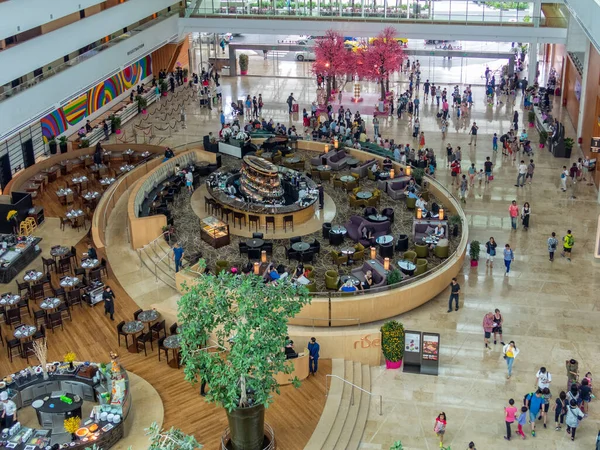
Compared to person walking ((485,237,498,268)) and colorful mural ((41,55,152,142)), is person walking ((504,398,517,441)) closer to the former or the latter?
person walking ((485,237,498,268))

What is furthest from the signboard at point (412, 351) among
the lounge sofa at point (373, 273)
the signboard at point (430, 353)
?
the lounge sofa at point (373, 273)

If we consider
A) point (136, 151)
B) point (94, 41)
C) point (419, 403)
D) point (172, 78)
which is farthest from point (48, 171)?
point (419, 403)

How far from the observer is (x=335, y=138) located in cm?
3566

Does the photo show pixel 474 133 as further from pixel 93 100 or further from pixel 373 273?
pixel 93 100

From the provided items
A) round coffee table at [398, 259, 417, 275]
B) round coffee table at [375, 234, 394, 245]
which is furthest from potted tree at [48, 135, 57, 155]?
round coffee table at [398, 259, 417, 275]

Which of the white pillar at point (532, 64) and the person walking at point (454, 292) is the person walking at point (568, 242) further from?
the white pillar at point (532, 64)

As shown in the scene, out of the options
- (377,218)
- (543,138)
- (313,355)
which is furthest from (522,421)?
(543,138)

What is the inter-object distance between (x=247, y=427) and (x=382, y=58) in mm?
29228

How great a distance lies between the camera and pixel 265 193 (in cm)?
2942

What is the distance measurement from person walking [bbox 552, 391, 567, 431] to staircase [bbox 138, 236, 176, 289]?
11303 mm

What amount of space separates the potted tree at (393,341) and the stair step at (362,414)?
70 cm

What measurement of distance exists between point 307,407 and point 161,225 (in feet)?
31.8

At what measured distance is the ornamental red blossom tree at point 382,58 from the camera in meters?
43.4

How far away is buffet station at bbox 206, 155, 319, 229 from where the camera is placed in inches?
1130
